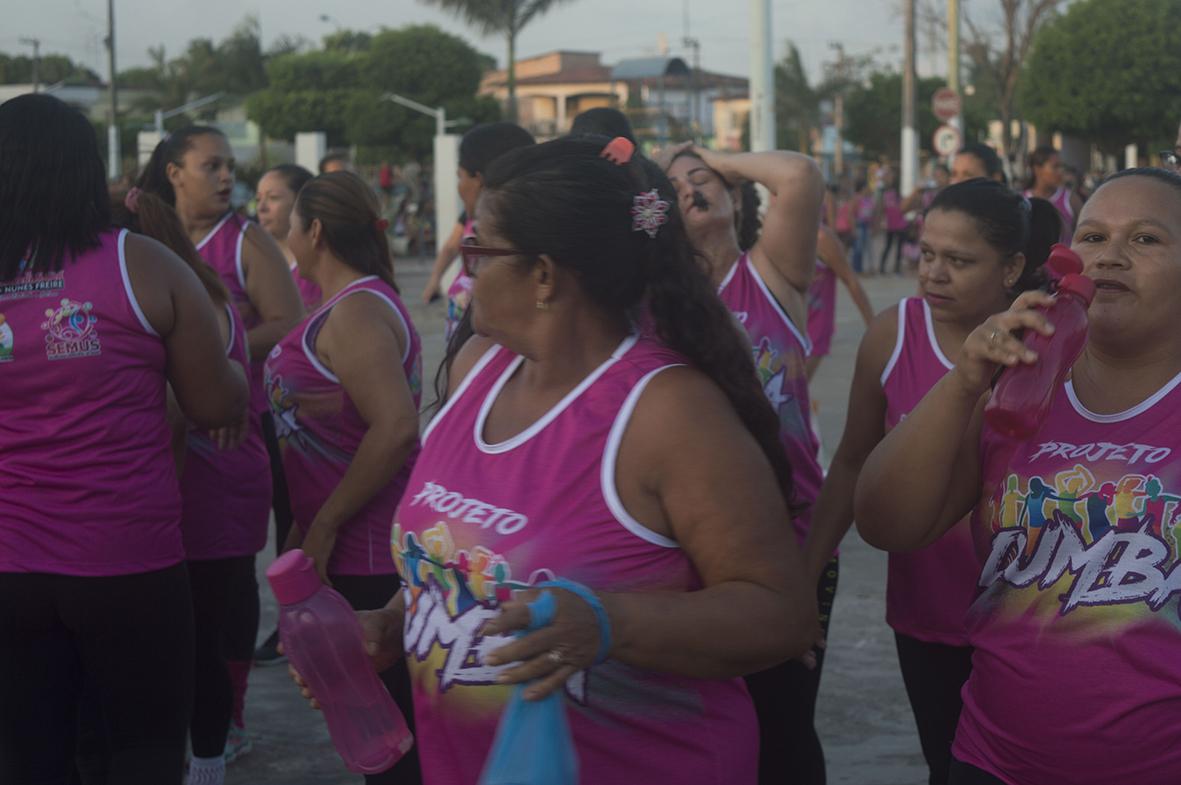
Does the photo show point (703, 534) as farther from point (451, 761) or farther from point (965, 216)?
point (965, 216)

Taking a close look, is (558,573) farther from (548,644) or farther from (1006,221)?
(1006,221)

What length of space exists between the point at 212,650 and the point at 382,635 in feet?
7.03

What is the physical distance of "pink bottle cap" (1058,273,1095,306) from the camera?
2.30m

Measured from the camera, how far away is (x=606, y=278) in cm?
250

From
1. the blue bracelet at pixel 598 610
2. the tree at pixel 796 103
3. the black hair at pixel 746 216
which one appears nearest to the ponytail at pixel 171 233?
the black hair at pixel 746 216

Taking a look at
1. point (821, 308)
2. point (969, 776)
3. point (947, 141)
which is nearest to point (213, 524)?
point (969, 776)

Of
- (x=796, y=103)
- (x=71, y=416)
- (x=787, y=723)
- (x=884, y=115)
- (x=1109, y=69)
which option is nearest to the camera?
(x=71, y=416)

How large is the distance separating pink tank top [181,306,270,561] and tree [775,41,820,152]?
201ft

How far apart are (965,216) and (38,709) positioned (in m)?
2.51

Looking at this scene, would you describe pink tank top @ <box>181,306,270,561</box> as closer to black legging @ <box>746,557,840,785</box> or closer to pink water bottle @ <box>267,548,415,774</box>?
black legging @ <box>746,557,840,785</box>

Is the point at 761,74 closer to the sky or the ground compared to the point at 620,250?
closer to the sky

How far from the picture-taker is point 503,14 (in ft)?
170

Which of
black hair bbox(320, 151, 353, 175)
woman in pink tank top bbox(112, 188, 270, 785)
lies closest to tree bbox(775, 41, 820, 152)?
black hair bbox(320, 151, 353, 175)

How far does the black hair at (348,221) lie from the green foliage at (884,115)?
52900 millimetres
